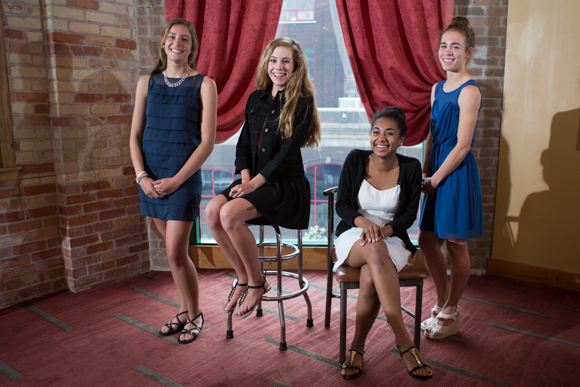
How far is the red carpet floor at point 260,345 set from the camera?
231 centimetres

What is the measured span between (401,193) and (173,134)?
1.27m

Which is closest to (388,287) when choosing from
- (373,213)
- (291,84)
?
(373,213)

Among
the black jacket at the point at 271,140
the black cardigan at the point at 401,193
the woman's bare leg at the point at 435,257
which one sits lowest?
the woman's bare leg at the point at 435,257

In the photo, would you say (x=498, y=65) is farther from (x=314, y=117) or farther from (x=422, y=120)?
(x=314, y=117)

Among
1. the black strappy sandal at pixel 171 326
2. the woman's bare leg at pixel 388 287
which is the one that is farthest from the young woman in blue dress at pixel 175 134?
the woman's bare leg at pixel 388 287

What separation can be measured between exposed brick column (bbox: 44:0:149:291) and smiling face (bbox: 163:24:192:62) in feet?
3.35

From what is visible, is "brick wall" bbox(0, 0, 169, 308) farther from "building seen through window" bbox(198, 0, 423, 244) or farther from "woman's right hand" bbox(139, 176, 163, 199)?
"woman's right hand" bbox(139, 176, 163, 199)

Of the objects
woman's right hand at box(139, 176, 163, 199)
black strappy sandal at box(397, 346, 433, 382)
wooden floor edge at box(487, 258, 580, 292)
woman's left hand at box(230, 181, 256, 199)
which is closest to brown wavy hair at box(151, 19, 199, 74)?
woman's right hand at box(139, 176, 163, 199)

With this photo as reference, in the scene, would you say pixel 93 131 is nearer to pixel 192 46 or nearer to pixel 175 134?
pixel 175 134

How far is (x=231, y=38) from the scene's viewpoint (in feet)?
11.2

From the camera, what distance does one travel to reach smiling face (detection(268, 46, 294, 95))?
8.22 ft

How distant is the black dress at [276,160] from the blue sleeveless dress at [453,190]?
74cm

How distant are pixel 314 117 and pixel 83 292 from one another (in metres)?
2.13

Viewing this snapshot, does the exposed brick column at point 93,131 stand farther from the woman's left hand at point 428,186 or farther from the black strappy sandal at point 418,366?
the black strappy sandal at point 418,366
